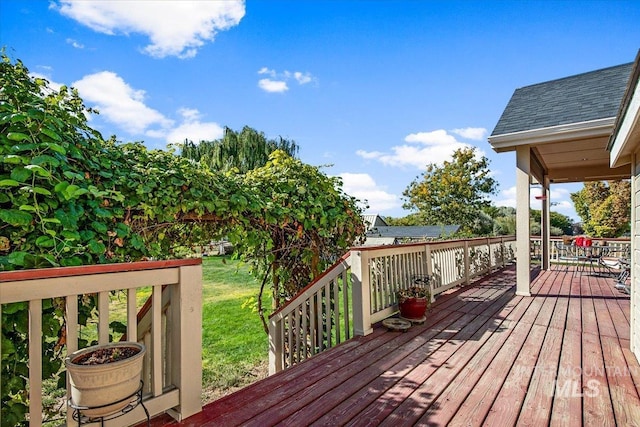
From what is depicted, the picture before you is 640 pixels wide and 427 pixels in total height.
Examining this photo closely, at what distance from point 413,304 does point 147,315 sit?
9.45 ft

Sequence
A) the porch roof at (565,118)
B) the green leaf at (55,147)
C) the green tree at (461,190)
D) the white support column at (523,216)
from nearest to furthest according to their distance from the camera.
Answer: the green leaf at (55,147), the porch roof at (565,118), the white support column at (523,216), the green tree at (461,190)

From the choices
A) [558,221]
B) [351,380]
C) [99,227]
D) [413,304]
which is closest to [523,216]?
[413,304]

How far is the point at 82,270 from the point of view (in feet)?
5.02

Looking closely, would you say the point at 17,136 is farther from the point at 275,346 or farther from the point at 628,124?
the point at 628,124

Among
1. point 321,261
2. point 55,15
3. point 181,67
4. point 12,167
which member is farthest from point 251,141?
point 12,167

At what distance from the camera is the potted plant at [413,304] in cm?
395

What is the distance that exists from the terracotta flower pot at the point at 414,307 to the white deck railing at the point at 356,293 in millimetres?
213

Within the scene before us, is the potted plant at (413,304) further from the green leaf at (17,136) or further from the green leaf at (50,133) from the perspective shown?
the green leaf at (17,136)

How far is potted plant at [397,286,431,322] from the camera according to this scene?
13.0ft

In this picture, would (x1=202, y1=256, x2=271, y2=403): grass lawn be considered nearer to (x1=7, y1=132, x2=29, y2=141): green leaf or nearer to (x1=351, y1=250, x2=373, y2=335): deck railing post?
(x1=351, y1=250, x2=373, y2=335): deck railing post

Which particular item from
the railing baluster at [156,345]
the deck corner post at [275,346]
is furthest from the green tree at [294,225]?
the railing baluster at [156,345]

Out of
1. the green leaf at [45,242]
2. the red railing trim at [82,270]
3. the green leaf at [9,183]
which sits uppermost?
the green leaf at [9,183]

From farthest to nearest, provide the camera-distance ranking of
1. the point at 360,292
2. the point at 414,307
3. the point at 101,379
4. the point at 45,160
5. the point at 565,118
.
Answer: the point at 565,118, the point at 414,307, the point at 360,292, the point at 45,160, the point at 101,379

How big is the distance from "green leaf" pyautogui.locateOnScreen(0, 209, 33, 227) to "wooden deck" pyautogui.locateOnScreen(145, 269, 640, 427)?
145 cm
